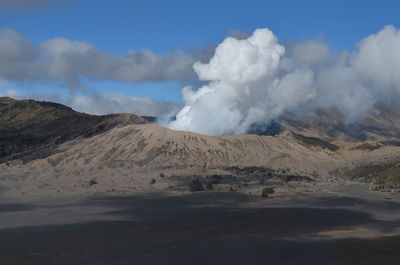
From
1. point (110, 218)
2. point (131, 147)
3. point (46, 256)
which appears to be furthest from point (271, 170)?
point (46, 256)

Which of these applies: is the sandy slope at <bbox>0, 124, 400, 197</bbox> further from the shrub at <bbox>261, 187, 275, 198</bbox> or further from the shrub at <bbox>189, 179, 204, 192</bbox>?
the shrub at <bbox>261, 187, 275, 198</bbox>

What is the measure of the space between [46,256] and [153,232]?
46.1 feet

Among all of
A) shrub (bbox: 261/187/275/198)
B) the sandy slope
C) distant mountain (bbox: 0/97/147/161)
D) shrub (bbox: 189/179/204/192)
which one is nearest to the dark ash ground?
shrub (bbox: 261/187/275/198)

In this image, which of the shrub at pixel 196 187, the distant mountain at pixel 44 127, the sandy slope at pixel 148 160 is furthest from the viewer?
the distant mountain at pixel 44 127

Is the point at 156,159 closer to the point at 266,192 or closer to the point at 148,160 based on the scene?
the point at 148,160

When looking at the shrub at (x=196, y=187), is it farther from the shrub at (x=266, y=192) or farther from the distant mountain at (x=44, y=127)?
the distant mountain at (x=44, y=127)

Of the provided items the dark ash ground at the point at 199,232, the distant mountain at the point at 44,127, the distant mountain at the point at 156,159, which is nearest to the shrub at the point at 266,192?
the dark ash ground at the point at 199,232

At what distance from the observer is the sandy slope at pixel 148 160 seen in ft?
358

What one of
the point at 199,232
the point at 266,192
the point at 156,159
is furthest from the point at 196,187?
the point at 199,232

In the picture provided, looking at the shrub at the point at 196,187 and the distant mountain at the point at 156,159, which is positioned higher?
the distant mountain at the point at 156,159

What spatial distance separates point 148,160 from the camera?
130 meters

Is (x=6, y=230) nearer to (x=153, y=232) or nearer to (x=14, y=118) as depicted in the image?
(x=153, y=232)

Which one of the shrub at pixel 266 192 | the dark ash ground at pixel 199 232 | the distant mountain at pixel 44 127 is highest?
the distant mountain at pixel 44 127

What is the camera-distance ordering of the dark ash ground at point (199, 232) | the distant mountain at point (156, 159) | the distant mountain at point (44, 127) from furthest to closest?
the distant mountain at point (44, 127) → the distant mountain at point (156, 159) → the dark ash ground at point (199, 232)
